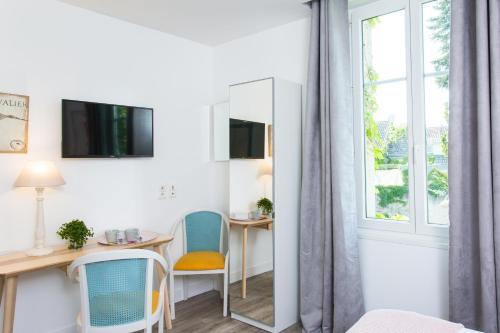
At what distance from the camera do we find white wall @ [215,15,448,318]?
2.39m

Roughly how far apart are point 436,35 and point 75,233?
110 inches

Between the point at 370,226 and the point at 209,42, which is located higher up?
the point at 209,42

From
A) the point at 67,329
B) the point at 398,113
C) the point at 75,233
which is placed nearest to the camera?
the point at 75,233

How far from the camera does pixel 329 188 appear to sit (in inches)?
105

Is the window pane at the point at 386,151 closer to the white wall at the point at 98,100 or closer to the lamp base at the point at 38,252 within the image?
the white wall at the point at 98,100

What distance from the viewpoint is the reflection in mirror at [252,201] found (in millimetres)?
2814

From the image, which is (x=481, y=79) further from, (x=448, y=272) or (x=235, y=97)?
(x=235, y=97)

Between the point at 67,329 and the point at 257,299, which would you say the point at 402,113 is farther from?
the point at 67,329

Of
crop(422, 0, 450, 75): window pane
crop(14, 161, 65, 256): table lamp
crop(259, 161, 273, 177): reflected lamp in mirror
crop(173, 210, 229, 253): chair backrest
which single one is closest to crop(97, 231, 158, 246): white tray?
crop(14, 161, 65, 256): table lamp

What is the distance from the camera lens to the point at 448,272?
2.26 metres

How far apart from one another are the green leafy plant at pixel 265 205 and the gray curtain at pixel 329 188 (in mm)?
252

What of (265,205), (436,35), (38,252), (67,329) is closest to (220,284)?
(265,205)

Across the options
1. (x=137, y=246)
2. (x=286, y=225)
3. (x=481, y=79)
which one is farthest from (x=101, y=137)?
(x=481, y=79)

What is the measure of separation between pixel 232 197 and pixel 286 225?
0.54 m
